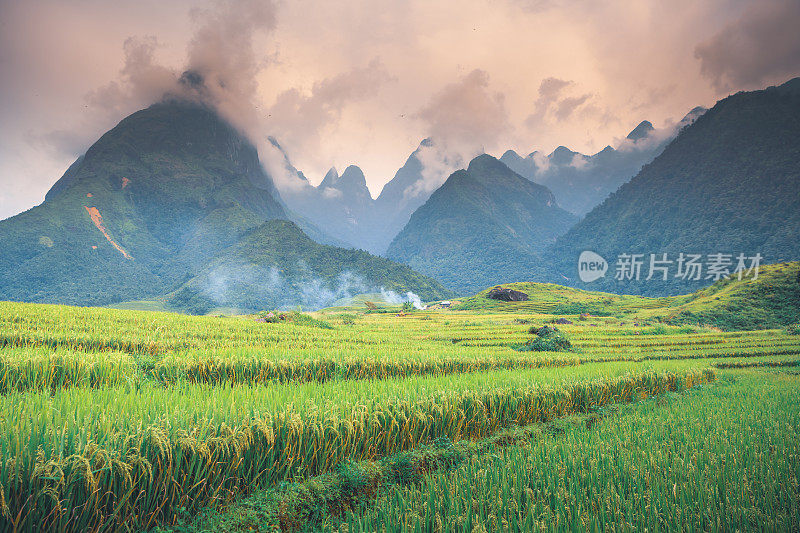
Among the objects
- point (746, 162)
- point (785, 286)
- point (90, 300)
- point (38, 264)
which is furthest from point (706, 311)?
point (38, 264)

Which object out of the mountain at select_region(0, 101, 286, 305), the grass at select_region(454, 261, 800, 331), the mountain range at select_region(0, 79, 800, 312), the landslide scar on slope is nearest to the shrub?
the grass at select_region(454, 261, 800, 331)

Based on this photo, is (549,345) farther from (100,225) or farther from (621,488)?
(100,225)

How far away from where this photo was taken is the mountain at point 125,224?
374 ft

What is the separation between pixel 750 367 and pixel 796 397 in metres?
12.0

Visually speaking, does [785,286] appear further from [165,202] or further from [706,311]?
[165,202]

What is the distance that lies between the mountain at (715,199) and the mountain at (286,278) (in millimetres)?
79735

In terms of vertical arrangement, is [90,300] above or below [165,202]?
below

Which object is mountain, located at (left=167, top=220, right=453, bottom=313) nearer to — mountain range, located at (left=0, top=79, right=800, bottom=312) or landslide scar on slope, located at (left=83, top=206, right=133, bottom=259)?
mountain range, located at (left=0, top=79, right=800, bottom=312)

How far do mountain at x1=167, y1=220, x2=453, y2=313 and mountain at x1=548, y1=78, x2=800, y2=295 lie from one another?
79735 millimetres

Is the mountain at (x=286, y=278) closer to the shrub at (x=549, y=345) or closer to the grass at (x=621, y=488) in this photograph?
the shrub at (x=549, y=345)

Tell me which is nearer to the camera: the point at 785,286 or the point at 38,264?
the point at 785,286

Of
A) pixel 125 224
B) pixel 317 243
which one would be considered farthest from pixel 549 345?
pixel 125 224

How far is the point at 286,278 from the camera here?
374 ft

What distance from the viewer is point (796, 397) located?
27.8ft
